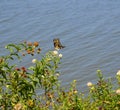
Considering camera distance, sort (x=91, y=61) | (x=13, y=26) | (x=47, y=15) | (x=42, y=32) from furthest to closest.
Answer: (x=47, y=15), (x=13, y=26), (x=42, y=32), (x=91, y=61)

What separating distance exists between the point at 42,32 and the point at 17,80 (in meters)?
8.02

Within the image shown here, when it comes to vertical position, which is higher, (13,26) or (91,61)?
(13,26)

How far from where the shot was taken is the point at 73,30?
36.7 feet

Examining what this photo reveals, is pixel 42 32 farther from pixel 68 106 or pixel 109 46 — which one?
pixel 68 106

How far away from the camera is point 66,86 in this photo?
7117 mm

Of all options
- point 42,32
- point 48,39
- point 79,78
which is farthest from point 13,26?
point 79,78

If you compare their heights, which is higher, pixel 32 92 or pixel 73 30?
pixel 73 30

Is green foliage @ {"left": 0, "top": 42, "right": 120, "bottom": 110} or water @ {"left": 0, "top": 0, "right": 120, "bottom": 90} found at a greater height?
water @ {"left": 0, "top": 0, "right": 120, "bottom": 90}

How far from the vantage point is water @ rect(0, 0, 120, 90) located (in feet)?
26.6

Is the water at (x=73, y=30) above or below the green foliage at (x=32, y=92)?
above

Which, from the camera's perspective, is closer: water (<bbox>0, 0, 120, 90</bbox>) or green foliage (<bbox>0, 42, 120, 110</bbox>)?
green foliage (<bbox>0, 42, 120, 110</bbox>)

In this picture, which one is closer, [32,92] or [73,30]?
[32,92]

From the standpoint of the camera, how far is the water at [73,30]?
8094 mm

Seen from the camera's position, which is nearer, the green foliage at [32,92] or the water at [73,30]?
the green foliage at [32,92]
